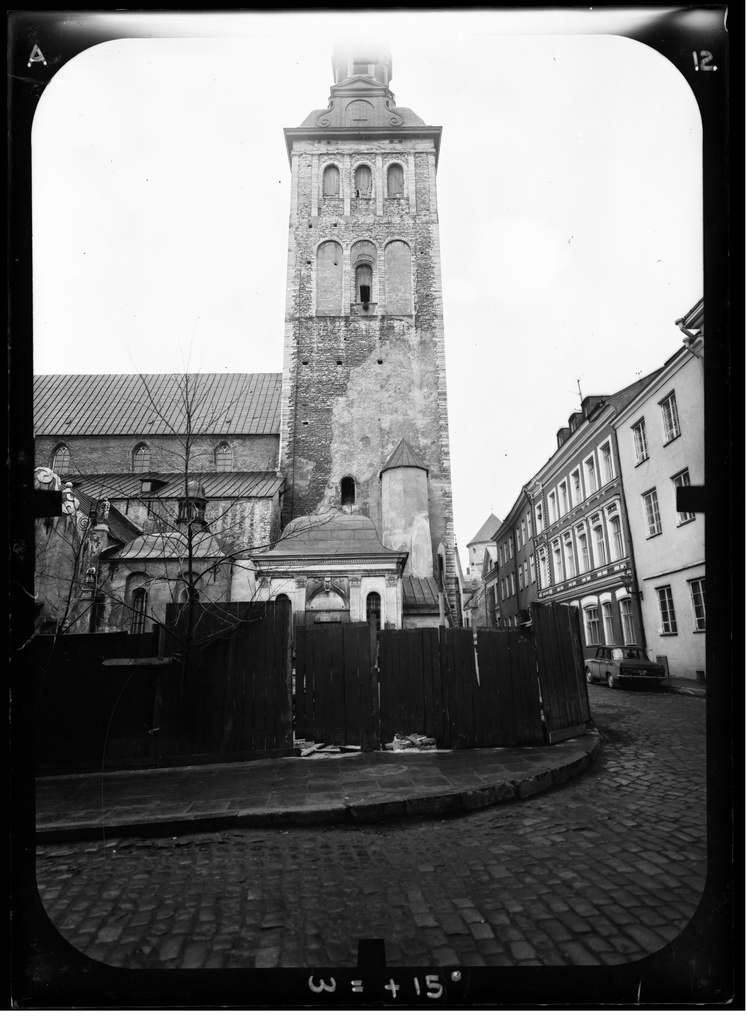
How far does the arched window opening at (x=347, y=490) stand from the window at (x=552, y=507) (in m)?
17.0

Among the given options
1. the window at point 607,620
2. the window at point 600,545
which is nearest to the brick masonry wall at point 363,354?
the window at point 607,620

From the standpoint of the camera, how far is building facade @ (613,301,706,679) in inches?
91.7

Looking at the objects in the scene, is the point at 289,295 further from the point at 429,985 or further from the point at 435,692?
the point at 429,985

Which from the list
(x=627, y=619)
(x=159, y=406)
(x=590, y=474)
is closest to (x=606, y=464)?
(x=590, y=474)

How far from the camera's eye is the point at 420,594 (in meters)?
18.8

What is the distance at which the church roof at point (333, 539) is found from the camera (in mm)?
15117

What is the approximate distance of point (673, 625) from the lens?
313cm

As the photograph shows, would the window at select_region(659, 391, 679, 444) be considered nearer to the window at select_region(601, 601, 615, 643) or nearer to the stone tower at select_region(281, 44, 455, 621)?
the window at select_region(601, 601, 615, 643)

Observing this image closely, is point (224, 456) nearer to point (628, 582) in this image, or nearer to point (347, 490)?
point (347, 490)

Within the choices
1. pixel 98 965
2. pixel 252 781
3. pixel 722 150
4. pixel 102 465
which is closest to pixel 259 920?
pixel 98 965

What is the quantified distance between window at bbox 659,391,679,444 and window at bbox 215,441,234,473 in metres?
24.5

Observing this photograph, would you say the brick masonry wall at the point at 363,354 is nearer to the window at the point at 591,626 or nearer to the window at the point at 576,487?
the window at the point at 591,626

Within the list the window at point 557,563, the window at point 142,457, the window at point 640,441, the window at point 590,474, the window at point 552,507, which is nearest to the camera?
the window at point 640,441

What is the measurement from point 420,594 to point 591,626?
1096cm
